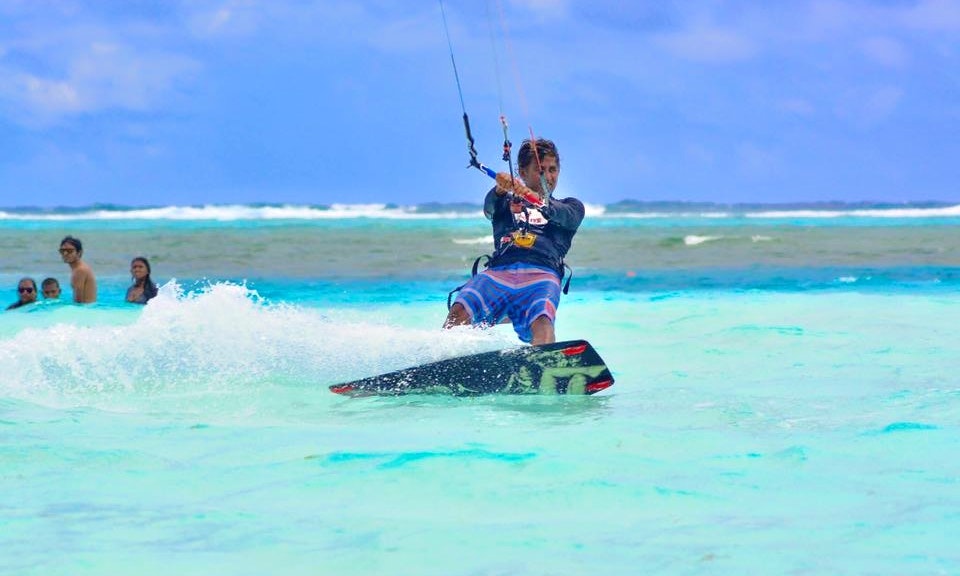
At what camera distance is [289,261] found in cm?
2753

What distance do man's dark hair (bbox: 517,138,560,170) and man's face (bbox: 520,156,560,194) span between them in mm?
24

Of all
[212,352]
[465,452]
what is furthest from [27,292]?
[465,452]

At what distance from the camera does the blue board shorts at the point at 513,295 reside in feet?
24.7

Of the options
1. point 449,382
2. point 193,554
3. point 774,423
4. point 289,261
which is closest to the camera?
point 193,554

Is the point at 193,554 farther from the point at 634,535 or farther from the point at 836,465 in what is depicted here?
the point at 836,465

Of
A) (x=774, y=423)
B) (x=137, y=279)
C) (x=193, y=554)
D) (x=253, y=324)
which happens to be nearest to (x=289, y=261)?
(x=137, y=279)

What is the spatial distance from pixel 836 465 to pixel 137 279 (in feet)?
35.8

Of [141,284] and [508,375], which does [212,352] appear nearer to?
[508,375]

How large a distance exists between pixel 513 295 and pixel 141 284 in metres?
8.47

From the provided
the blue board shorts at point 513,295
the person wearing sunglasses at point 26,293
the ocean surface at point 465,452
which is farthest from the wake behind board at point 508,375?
the person wearing sunglasses at point 26,293

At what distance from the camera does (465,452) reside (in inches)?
229

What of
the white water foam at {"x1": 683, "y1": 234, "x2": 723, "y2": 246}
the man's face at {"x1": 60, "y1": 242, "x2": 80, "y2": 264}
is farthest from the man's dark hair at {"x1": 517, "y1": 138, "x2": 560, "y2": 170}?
the white water foam at {"x1": 683, "y1": 234, "x2": 723, "y2": 246}

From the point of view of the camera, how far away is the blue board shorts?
753cm

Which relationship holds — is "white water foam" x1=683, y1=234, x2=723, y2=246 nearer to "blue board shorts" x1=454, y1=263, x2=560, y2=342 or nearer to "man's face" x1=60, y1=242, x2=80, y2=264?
"man's face" x1=60, y1=242, x2=80, y2=264
